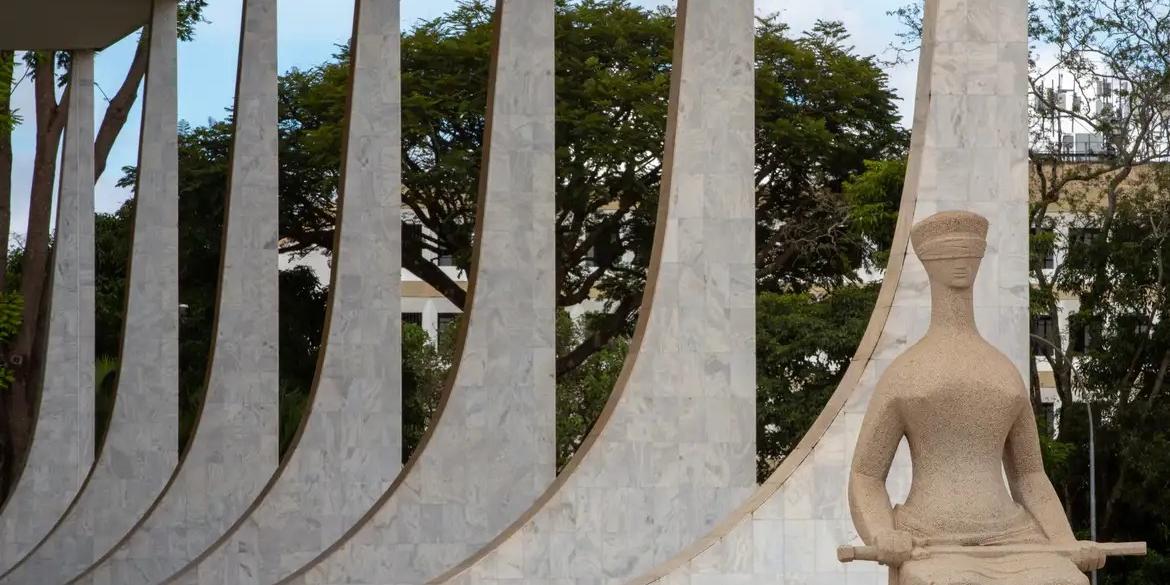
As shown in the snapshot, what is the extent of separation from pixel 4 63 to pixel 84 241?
3.00m

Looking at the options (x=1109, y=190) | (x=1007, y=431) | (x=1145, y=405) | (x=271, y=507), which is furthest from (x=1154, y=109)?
(x=1007, y=431)

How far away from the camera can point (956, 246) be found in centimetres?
825

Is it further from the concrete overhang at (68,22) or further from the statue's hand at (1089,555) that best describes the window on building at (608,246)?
the statue's hand at (1089,555)

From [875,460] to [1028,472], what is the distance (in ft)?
1.90

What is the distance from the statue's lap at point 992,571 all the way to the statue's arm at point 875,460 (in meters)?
0.30

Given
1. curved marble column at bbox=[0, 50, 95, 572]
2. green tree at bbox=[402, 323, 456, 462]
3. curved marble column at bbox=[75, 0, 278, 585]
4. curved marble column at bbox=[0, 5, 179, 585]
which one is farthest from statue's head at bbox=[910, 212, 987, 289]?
green tree at bbox=[402, 323, 456, 462]

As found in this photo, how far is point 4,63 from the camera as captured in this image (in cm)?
2880

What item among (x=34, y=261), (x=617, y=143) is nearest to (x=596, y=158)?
(x=617, y=143)

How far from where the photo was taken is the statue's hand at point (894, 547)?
7.92m

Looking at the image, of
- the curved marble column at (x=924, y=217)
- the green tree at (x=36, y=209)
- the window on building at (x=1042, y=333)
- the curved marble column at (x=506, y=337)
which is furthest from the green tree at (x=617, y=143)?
the curved marble column at (x=924, y=217)

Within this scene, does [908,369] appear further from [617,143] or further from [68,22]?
[617,143]

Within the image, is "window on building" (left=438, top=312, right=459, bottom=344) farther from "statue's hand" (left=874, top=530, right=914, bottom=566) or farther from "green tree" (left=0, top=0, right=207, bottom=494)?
"statue's hand" (left=874, top=530, right=914, bottom=566)

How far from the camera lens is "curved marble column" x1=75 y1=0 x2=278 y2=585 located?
81.5 feet

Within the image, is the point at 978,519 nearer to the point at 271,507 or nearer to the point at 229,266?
the point at 271,507
